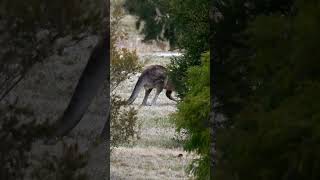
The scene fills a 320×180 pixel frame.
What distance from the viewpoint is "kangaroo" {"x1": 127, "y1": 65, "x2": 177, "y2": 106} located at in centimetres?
542

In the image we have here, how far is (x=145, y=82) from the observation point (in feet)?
18.4

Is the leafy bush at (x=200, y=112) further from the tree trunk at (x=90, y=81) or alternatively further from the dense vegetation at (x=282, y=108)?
the dense vegetation at (x=282, y=108)

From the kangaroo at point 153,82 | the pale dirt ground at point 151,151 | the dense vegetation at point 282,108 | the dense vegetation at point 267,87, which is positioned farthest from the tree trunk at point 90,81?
the kangaroo at point 153,82

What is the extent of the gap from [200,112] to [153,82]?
2131mm

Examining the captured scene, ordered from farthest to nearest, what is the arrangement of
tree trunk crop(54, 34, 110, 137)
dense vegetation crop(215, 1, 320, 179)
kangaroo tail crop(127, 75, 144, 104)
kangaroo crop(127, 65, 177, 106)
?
kangaroo crop(127, 65, 177, 106)
kangaroo tail crop(127, 75, 144, 104)
tree trunk crop(54, 34, 110, 137)
dense vegetation crop(215, 1, 320, 179)

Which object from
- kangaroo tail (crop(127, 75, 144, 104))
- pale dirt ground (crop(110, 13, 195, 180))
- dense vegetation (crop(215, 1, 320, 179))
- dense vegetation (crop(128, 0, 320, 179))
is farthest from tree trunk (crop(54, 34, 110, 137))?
kangaroo tail (crop(127, 75, 144, 104))

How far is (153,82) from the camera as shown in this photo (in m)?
5.57

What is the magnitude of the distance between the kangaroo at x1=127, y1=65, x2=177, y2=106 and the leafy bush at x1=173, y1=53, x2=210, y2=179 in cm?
175

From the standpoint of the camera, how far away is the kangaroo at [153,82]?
542 centimetres

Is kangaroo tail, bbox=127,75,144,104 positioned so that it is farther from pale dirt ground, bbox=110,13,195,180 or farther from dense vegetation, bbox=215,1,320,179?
dense vegetation, bbox=215,1,320,179

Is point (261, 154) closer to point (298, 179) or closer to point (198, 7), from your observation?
point (298, 179)

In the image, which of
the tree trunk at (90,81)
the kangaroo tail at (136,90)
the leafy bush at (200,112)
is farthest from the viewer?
the kangaroo tail at (136,90)

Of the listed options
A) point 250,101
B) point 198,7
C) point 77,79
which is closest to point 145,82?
point 198,7

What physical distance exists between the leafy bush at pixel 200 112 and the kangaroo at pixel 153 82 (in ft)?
5.73
